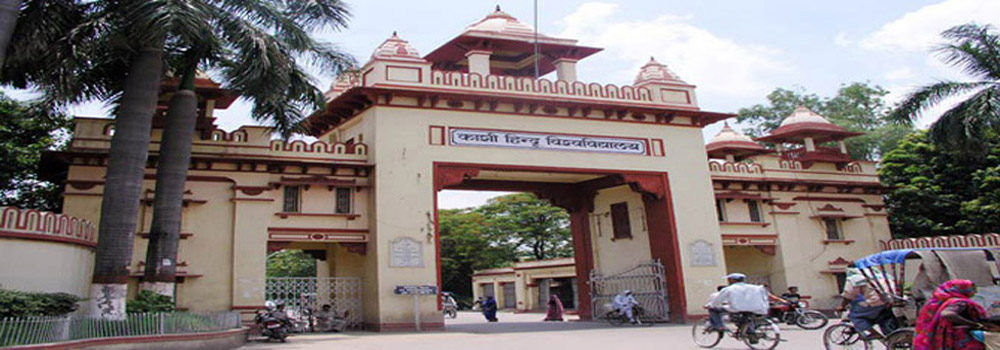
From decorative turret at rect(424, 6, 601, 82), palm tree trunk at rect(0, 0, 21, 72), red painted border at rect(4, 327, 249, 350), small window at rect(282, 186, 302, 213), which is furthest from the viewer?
decorative turret at rect(424, 6, 601, 82)

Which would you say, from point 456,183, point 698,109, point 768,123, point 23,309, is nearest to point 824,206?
point 698,109

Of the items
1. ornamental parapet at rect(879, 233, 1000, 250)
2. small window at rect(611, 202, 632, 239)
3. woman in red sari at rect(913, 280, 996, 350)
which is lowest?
woman in red sari at rect(913, 280, 996, 350)

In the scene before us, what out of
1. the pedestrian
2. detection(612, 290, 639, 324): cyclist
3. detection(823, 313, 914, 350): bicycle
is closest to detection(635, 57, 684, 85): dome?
detection(612, 290, 639, 324): cyclist

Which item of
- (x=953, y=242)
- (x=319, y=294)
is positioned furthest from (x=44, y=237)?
(x=953, y=242)

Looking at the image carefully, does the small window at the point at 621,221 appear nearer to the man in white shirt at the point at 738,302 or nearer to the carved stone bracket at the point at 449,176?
the carved stone bracket at the point at 449,176

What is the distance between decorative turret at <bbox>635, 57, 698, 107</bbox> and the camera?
67.8ft

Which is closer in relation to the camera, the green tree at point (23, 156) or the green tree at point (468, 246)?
the green tree at point (23, 156)

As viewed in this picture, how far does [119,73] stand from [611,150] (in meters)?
12.2

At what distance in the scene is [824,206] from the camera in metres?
23.1

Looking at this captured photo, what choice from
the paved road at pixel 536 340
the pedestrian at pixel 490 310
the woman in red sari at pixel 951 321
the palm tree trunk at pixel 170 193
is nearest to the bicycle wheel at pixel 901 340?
the woman in red sari at pixel 951 321

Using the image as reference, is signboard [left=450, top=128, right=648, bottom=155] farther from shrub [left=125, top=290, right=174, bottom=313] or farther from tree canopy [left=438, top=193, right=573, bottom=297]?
tree canopy [left=438, top=193, right=573, bottom=297]

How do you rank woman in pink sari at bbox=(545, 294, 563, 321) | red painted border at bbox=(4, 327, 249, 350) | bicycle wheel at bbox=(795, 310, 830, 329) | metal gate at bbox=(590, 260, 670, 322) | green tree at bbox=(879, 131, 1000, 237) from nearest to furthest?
red painted border at bbox=(4, 327, 249, 350), bicycle wheel at bbox=(795, 310, 830, 329), metal gate at bbox=(590, 260, 670, 322), woman in pink sari at bbox=(545, 294, 563, 321), green tree at bbox=(879, 131, 1000, 237)

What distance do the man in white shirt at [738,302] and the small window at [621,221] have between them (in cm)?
1047

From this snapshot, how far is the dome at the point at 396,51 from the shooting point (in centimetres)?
1781
